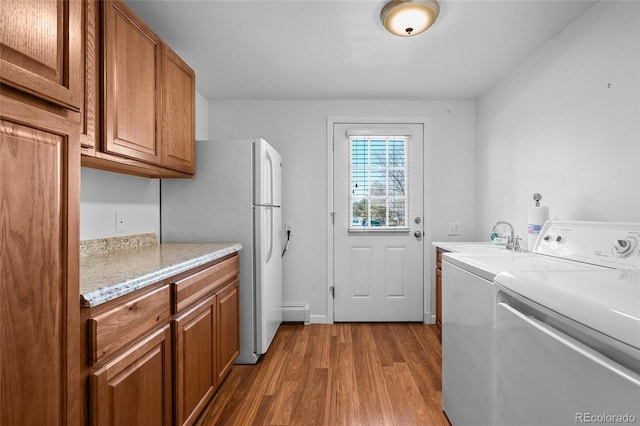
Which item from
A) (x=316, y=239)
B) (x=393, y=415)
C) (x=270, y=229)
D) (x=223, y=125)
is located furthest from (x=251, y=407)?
(x=223, y=125)

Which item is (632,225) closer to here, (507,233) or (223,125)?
(507,233)

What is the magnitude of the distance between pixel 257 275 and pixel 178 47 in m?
1.70

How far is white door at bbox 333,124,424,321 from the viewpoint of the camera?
10.4 ft

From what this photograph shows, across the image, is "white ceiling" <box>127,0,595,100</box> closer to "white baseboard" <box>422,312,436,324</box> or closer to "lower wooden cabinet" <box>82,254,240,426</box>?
"lower wooden cabinet" <box>82,254,240,426</box>

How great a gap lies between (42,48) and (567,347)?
4.90 ft

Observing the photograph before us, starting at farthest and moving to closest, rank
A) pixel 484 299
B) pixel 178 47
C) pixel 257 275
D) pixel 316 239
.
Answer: pixel 316 239
pixel 257 275
pixel 178 47
pixel 484 299

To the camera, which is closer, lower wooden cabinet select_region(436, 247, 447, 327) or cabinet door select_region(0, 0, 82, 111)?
cabinet door select_region(0, 0, 82, 111)

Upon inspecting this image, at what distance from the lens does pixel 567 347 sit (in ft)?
2.52

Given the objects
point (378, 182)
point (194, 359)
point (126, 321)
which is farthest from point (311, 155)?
point (126, 321)

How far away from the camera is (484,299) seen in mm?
1244

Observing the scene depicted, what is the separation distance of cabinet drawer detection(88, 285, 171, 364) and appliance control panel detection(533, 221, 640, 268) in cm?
192

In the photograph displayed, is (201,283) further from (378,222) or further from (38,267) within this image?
(378,222)

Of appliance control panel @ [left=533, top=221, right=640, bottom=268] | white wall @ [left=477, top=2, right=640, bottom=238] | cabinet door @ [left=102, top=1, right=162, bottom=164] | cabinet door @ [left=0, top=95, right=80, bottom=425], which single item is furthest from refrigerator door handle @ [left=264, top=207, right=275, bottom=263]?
white wall @ [left=477, top=2, right=640, bottom=238]

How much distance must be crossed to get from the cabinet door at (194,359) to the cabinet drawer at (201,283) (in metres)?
0.05
